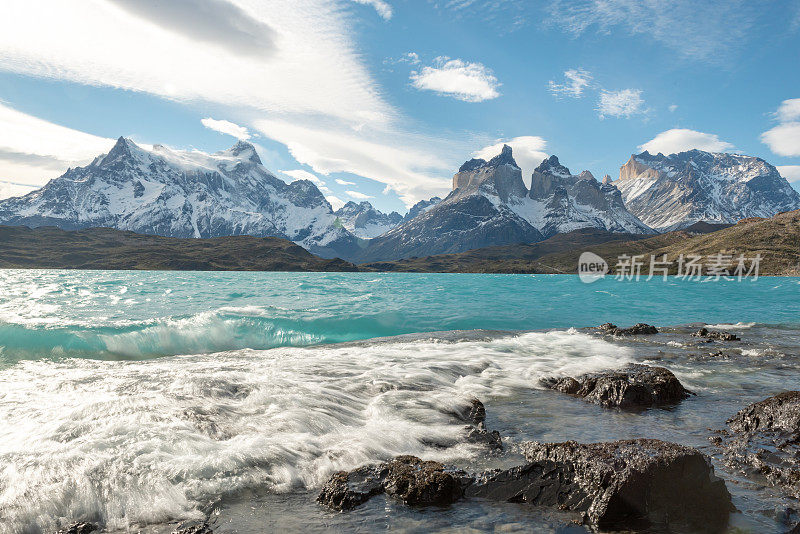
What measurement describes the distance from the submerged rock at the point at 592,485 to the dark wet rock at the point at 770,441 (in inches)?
86.9

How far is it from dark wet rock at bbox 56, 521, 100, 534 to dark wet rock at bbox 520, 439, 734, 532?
6.54 metres

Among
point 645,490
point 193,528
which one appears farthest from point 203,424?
point 645,490

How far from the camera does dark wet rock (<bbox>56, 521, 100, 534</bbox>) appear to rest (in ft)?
22.2

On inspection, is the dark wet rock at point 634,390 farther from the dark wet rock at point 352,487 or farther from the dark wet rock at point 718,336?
the dark wet rock at point 718,336

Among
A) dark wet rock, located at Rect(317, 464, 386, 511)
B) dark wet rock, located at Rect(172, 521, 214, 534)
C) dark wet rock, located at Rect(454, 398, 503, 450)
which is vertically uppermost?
dark wet rock, located at Rect(454, 398, 503, 450)

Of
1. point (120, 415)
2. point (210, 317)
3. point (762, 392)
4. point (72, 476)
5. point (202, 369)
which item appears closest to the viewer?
point (72, 476)

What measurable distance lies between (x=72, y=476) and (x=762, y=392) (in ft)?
68.1

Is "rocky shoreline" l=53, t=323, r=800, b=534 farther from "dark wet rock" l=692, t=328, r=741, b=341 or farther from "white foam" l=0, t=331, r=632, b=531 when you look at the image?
"dark wet rock" l=692, t=328, r=741, b=341

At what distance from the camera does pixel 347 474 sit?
8359 mm

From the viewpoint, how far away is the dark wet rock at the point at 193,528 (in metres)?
6.55

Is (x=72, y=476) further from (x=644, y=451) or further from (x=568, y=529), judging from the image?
(x=644, y=451)

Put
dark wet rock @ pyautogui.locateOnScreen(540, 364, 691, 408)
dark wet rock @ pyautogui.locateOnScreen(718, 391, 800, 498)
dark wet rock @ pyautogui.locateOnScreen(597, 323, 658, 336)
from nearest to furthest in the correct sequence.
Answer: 1. dark wet rock @ pyautogui.locateOnScreen(718, 391, 800, 498)
2. dark wet rock @ pyautogui.locateOnScreen(540, 364, 691, 408)
3. dark wet rock @ pyautogui.locateOnScreen(597, 323, 658, 336)

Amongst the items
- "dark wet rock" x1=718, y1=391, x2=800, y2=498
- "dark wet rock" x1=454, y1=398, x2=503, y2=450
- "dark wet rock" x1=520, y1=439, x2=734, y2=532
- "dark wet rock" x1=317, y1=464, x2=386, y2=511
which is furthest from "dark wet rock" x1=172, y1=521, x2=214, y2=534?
"dark wet rock" x1=718, y1=391, x2=800, y2=498

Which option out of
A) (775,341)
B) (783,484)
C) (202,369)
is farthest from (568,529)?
(775,341)
